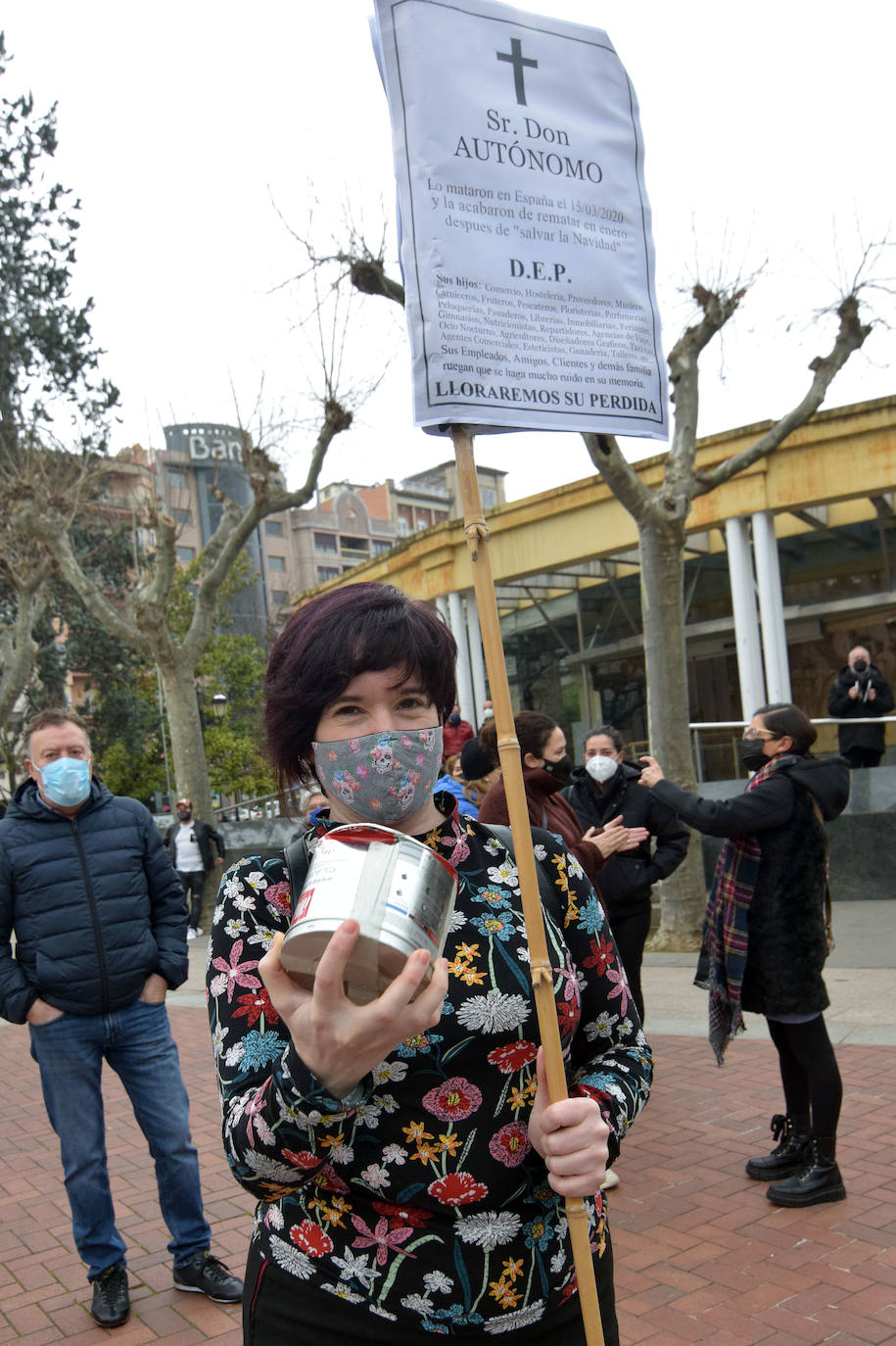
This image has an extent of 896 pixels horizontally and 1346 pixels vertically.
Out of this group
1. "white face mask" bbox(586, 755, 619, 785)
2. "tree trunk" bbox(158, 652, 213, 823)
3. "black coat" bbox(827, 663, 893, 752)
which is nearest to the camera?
"white face mask" bbox(586, 755, 619, 785)

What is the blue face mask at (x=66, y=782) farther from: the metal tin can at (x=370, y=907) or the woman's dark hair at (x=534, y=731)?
the metal tin can at (x=370, y=907)

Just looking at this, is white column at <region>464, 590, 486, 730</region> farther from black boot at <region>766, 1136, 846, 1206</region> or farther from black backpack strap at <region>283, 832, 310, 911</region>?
black backpack strap at <region>283, 832, 310, 911</region>

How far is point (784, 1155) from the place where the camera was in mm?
4730

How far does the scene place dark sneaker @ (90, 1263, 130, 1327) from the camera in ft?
13.1

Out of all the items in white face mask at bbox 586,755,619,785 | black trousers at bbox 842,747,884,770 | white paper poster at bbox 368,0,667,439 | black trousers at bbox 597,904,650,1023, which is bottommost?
black trousers at bbox 597,904,650,1023

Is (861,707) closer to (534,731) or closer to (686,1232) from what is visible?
(534,731)

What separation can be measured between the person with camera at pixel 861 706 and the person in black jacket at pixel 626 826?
6.60m

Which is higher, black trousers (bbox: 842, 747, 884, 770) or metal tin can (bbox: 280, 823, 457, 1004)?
metal tin can (bbox: 280, 823, 457, 1004)

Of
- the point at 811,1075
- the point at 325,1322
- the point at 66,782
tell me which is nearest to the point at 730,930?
the point at 811,1075

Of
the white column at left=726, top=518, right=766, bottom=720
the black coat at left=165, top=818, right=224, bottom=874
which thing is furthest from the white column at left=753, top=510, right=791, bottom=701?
the black coat at left=165, top=818, right=224, bottom=874

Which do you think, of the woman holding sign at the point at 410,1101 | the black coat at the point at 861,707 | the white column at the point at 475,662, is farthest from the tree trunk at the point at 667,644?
the white column at the point at 475,662

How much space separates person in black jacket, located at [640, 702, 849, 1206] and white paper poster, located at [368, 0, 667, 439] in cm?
291

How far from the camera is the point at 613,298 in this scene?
2018mm

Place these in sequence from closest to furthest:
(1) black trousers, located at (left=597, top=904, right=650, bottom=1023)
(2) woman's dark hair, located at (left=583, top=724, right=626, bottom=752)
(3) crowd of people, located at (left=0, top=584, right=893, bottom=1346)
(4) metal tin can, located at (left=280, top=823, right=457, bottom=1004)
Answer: (4) metal tin can, located at (left=280, top=823, right=457, bottom=1004) → (3) crowd of people, located at (left=0, top=584, right=893, bottom=1346) → (1) black trousers, located at (left=597, top=904, right=650, bottom=1023) → (2) woman's dark hair, located at (left=583, top=724, right=626, bottom=752)
